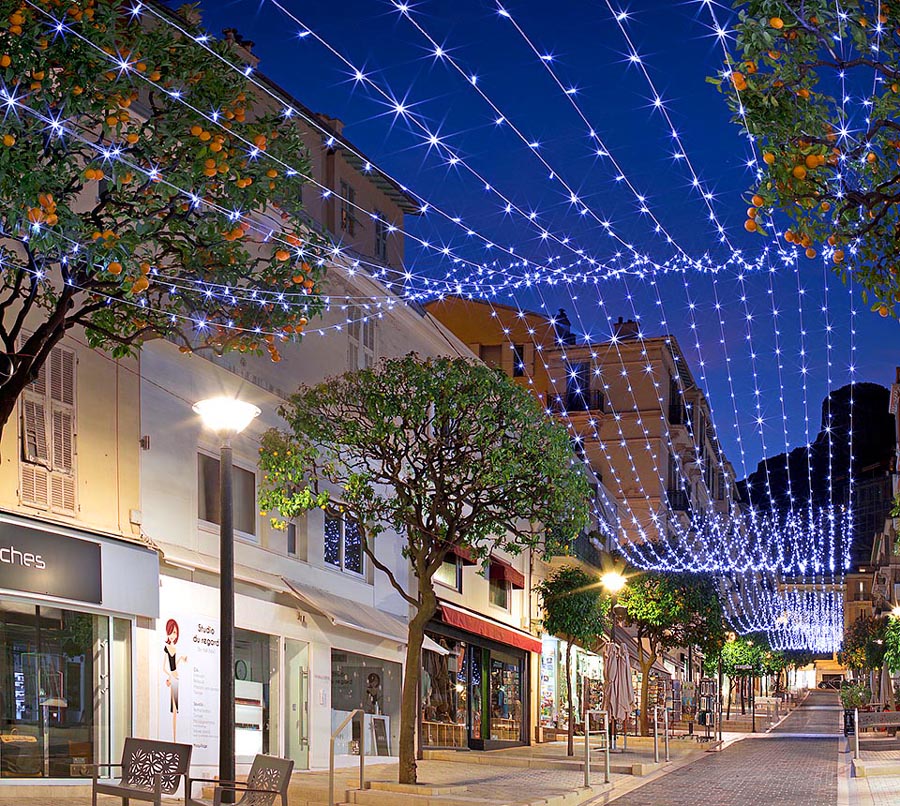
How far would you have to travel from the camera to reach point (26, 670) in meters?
15.9

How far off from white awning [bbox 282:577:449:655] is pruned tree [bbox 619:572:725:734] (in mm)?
16722

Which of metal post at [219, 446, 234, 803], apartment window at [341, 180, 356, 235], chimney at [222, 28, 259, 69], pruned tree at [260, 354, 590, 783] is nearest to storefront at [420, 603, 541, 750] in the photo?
pruned tree at [260, 354, 590, 783]

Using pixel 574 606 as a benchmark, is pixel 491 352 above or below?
above

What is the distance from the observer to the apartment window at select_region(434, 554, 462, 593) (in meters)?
31.6

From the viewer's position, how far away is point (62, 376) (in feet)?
55.5

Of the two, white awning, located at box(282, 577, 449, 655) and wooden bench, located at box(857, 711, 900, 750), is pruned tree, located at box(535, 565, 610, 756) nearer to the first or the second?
white awning, located at box(282, 577, 449, 655)

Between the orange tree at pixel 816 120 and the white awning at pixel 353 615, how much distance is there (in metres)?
14.7

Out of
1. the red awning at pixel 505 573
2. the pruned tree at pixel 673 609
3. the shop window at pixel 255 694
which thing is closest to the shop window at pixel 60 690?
the shop window at pixel 255 694

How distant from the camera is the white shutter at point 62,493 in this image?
54.0 ft

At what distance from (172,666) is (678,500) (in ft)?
167

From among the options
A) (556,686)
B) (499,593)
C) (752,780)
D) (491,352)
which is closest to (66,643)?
(752,780)

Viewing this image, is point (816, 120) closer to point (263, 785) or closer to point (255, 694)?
point (263, 785)

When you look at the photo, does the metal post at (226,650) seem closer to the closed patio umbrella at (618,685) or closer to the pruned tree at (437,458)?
the pruned tree at (437,458)

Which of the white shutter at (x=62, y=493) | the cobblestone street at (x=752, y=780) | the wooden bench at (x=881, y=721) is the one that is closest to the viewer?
the white shutter at (x=62, y=493)
